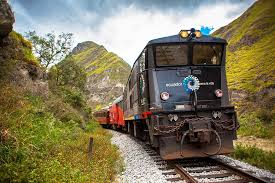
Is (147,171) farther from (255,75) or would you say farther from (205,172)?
(255,75)

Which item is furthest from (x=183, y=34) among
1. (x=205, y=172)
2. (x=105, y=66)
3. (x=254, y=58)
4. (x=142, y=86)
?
(x=105, y=66)

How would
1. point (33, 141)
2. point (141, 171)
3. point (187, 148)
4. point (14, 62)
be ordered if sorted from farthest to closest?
point (14, 62) < point (187, 148) < point (141, 171) < point (33, 141)

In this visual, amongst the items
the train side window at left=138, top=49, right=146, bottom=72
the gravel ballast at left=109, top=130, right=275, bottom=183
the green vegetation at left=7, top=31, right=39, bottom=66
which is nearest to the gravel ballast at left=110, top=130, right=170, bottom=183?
the gravel ballast at left=109, top=130, right=275, bottom=183

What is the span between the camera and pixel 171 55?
→ 29.1 feet

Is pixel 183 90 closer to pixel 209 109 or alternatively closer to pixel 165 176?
pixel 209 109

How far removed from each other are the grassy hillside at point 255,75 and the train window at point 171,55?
880 centimetres

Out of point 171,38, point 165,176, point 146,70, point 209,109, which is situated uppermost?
point 171,38

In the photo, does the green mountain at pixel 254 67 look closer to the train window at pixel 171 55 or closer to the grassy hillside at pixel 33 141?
the train window at pixel 171 55

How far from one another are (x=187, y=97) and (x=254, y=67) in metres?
41.0

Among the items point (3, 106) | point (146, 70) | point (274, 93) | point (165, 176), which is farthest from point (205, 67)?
point (274, 93)

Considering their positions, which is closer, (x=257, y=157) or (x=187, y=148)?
(x=187, y=148)

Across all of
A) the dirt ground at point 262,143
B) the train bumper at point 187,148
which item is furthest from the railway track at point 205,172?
the dirt ground at point 262,143

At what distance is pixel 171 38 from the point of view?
8.80m

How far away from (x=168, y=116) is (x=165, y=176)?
5.72 ft
